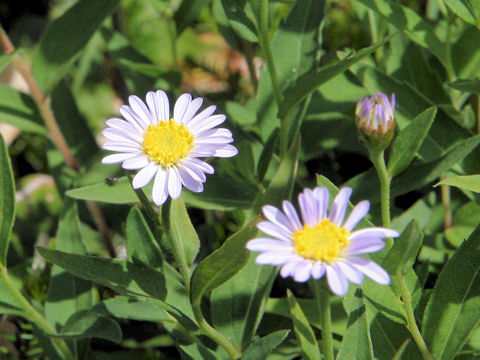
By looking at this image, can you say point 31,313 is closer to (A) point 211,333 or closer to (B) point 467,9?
(A) point 211,333

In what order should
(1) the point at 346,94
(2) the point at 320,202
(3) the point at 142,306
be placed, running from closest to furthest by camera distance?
(2) the point at 320,202, (3) the point at 142,306, (1) the point at 346,94

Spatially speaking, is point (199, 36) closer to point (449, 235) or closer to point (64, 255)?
point (449, 235)

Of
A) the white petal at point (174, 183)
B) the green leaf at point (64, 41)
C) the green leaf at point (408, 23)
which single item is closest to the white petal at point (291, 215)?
the white petal at point (174, 183)

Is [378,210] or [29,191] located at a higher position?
[378,210]

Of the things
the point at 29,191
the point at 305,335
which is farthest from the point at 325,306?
the point at 29,191

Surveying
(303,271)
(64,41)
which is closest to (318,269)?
(303,271)

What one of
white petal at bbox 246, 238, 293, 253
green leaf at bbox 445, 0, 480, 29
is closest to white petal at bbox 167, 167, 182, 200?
white petal at bbox 246, 238, 293, 253

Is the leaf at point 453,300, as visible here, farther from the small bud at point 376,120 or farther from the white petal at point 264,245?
the white petal at point 264,245
